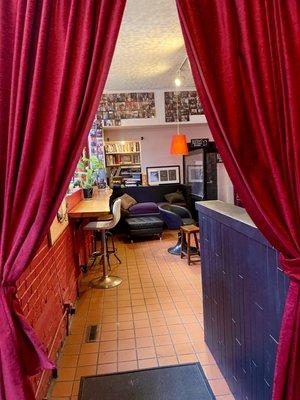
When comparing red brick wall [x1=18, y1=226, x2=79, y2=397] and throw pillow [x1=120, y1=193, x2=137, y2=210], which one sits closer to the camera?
red brick wall [x1=18, y1=226, x2=79, y2=397]

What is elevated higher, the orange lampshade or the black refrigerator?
the orange lampshade

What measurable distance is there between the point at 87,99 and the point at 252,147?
2.45 feet

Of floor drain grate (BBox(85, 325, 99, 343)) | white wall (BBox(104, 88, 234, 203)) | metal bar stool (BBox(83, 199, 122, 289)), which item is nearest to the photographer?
floor drain grate (BBox(85, 325, 99, 343))

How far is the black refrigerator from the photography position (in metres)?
6.33

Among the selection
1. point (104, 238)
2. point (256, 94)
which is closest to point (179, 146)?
point (104, 238)

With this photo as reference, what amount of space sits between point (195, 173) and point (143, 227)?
177 cm

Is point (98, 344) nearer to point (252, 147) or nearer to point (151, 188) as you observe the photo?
point (252, 147)

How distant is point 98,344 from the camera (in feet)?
9.03

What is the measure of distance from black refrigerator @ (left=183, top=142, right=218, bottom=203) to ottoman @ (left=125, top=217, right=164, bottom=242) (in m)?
1.06

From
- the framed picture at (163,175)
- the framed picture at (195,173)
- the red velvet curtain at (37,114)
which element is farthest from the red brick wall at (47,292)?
the framed picture at (163,175)

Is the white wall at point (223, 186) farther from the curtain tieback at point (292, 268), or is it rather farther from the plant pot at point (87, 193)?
the curtain tieback at point (292, 268)

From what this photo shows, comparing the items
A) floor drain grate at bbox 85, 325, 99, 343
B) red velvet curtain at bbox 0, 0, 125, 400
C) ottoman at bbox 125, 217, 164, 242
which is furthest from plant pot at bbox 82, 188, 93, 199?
red velvet curtain at bbox 0, 0, 125, 400

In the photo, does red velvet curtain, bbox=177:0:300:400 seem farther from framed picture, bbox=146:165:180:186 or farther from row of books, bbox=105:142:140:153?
row of books, bbox=105:142:140:153

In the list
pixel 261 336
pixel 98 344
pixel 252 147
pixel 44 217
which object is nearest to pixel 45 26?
pixel 44 217
